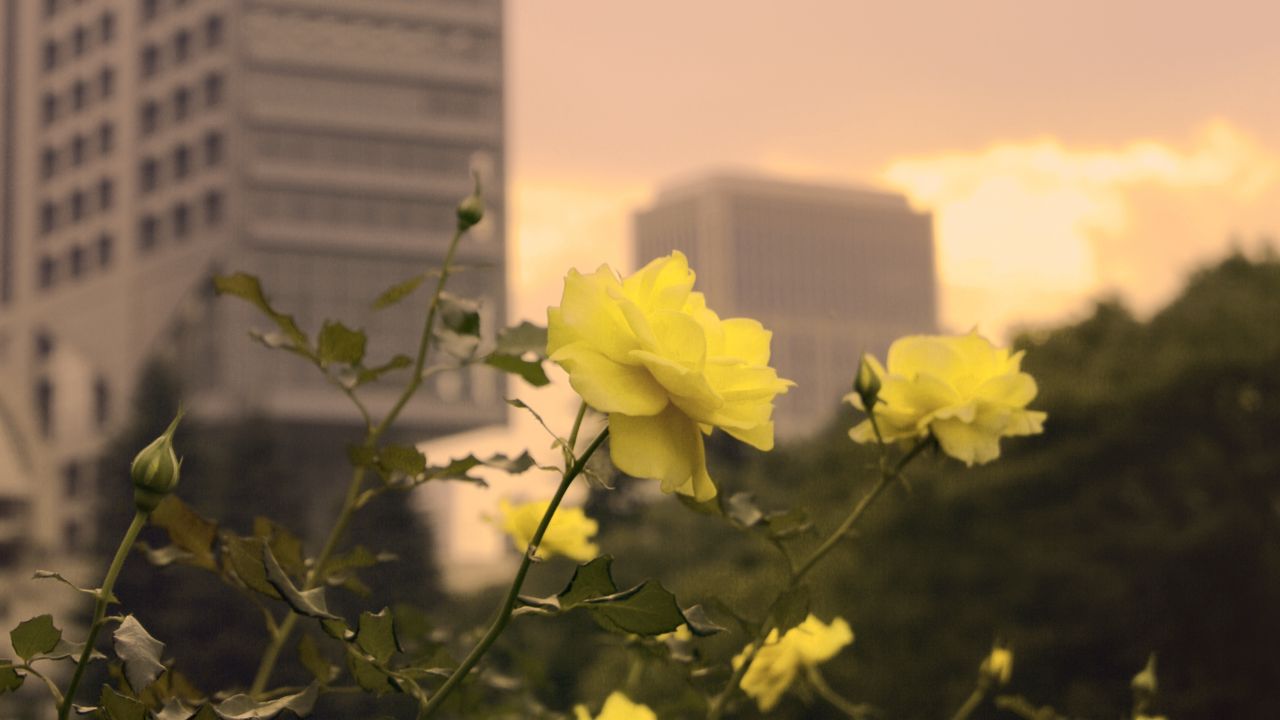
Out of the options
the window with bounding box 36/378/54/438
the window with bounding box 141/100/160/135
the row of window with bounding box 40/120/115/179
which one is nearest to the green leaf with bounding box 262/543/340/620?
the window with bounding box 141/100/160/135

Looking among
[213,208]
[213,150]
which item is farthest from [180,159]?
[213,208]

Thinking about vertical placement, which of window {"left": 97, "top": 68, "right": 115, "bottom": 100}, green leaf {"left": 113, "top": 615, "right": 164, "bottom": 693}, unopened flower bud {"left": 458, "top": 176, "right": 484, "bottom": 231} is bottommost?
window {"left": 97, "top": 68, "right": 115, "bottom": 100}

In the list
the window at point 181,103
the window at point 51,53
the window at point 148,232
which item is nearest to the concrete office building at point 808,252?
the window at point 51,53

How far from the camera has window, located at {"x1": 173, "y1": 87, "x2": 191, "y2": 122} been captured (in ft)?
127

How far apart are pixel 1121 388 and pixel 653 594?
1485 centimetres

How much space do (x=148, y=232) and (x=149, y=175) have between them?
1.43 meters

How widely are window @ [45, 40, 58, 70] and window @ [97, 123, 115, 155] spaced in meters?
2.99

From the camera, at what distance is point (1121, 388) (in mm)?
14773

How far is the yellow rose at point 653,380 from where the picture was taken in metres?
0.58

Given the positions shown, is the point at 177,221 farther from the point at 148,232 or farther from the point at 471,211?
the point at 471,211

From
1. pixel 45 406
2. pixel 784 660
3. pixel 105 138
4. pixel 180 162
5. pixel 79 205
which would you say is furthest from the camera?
pixel 45 406

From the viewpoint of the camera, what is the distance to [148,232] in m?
38.6

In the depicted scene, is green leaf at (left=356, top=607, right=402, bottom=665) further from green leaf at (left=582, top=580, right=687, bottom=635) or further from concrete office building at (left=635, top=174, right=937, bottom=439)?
concrete office building at (left=635, top=174, right=937, bottom=439)

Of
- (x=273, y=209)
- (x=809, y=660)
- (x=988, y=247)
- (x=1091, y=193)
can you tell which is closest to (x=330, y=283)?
(x=273, y=209)
